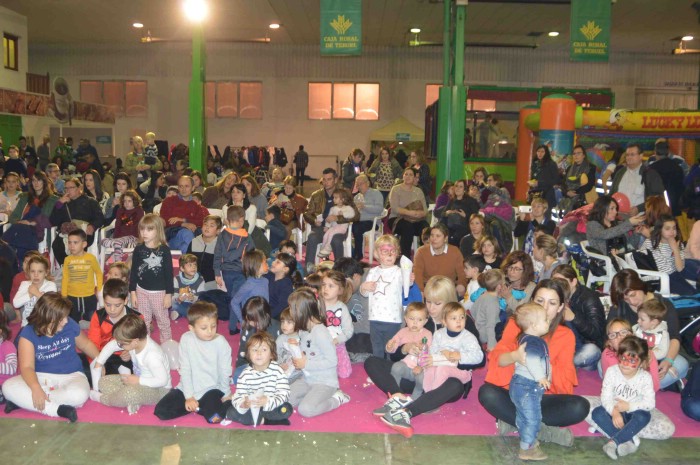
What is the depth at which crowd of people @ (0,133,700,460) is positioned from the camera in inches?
190

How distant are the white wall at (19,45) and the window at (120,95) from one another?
222 inches

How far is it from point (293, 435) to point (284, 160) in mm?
20664

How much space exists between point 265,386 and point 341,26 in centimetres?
997

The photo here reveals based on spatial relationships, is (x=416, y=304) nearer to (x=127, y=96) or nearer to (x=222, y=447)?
(x=222, y=447)

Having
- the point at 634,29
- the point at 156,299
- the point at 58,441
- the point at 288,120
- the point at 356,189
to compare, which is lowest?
the point at 58,441

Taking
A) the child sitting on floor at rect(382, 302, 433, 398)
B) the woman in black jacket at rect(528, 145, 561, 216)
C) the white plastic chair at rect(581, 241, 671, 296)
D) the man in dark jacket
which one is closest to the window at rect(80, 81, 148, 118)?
the woman in black jacket at rect(528, 145, 561, 216)

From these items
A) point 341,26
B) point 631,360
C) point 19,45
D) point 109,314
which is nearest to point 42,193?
point 109,314

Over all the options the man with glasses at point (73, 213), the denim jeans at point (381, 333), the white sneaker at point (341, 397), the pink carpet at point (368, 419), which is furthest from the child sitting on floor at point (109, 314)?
the man with glasses at point (73, 213)

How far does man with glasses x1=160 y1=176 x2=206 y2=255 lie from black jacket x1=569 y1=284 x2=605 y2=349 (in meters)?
4.87

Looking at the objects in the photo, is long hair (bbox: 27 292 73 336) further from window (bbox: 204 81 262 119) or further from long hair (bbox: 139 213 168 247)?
window (bbox: 204 81 262 119)

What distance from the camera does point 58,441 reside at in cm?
472

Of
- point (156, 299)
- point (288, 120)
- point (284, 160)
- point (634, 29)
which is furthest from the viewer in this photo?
point (288, 120)

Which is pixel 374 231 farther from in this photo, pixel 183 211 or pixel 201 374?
pixel 201 374

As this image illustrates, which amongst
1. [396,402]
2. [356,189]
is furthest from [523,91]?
[396,402]
